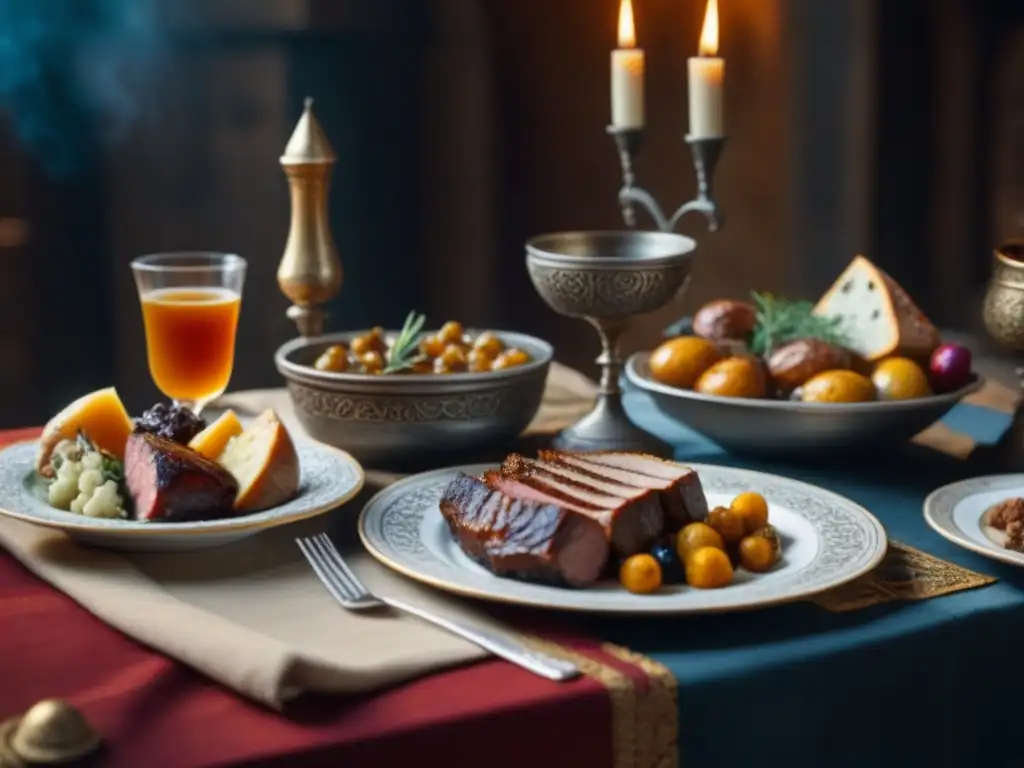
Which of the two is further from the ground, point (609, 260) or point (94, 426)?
point (609, 260)

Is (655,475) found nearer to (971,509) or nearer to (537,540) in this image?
(537,540)

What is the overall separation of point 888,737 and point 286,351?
0.87 m

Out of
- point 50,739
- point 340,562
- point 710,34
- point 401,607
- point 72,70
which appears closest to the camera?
point 50,739

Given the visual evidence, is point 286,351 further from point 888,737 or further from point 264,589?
point 888,737

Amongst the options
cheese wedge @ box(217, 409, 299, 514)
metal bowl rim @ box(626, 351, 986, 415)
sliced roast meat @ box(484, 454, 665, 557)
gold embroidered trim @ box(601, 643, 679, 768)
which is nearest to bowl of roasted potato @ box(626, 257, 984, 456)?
metal bowl rim @ box(626, 351, 986, 415)

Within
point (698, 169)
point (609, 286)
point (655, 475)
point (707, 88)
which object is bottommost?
point (655, 475)

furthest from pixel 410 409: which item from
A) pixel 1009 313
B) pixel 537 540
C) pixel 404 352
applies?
pixel 1009 313

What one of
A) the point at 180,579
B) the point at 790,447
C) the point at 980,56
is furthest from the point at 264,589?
the point at 980,56

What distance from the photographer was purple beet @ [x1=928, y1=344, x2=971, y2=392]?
5.30 ft

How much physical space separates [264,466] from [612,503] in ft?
1.12

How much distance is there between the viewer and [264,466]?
129 cm

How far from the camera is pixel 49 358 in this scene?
374 cm

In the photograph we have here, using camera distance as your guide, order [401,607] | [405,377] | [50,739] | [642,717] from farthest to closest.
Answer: [405,377] < [401,607] < [642,717] < [50,739]

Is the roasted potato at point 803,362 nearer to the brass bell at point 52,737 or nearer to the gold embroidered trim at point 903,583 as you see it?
the gold embroidered trim at point 903,583
